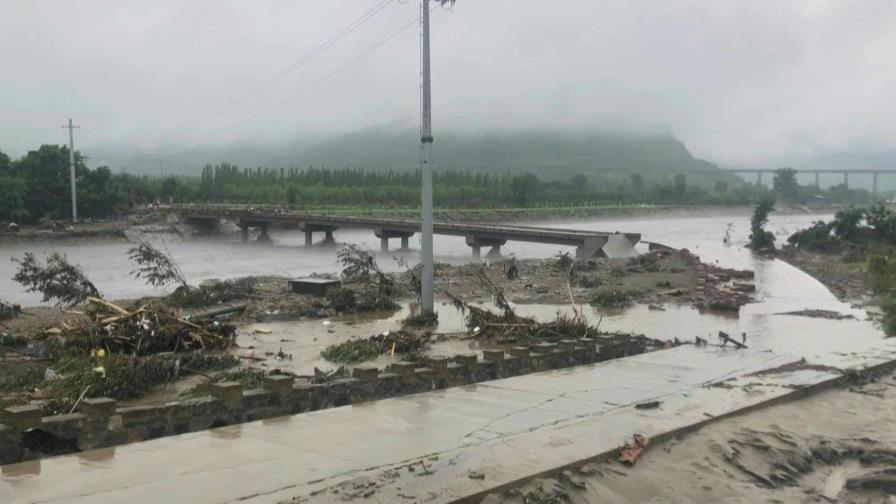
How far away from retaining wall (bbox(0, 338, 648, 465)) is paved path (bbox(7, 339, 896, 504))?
0.87ft

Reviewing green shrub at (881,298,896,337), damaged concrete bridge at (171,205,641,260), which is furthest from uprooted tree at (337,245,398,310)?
damaged concrete bridge at (171,205,641,260)

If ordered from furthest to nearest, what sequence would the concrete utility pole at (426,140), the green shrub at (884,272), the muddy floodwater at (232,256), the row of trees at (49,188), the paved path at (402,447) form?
the row of trees at (49,188), the muddy floodwater at (232,256), the green shrub at (884,272), the concrete utility pole at (426,140), the paved path at (402,447)

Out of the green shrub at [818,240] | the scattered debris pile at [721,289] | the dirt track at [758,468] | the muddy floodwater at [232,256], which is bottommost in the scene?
the muddy floodwater at [232,256]

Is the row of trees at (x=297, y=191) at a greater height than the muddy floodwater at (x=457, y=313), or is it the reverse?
the row of trees at (x=297, y=191)

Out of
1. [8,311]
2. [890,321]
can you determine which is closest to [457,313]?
[890,321]

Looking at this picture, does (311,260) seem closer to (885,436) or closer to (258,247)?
(258,247)

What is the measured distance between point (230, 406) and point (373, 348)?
693 cm

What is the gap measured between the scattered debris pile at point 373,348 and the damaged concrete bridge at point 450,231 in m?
34.8

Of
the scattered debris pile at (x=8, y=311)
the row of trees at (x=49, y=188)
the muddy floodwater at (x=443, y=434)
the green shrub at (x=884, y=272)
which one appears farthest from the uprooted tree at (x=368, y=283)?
the row of trees at (x=49, y=188)

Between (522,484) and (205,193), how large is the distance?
5078 inches

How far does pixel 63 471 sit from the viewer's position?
23.2 feet

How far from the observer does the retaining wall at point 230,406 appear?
7.76 metres

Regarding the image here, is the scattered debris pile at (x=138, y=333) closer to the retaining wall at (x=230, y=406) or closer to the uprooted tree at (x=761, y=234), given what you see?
the retaining wall at (x=230, y=406)

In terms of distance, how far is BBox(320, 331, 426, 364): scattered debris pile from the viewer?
15.8m
